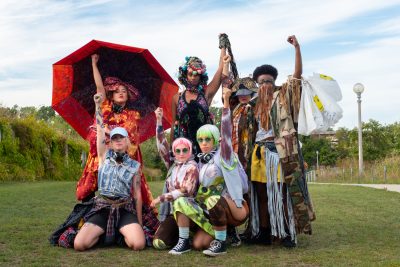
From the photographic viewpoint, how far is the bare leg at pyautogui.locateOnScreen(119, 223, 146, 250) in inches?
203

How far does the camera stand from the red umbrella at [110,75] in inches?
238

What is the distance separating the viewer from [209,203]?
16.4 feet

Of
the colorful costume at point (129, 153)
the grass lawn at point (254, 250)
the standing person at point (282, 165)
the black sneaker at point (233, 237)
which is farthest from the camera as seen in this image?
the colorful costume at point (129, 153)

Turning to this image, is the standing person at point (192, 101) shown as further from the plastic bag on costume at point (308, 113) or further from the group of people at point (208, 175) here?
the plastic bag on costume at point (308, 113)

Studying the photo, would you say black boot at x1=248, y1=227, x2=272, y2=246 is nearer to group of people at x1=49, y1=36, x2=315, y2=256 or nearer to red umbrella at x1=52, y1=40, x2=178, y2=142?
group of people at x1=49, y1=36, x2=315, y2=256

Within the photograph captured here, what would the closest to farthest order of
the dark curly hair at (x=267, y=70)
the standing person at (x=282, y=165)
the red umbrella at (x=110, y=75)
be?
1. the standing person at (x=282, y=165)
2. the dark curly hair at (x=267, y=70)
3. the red umbrella at (x=110, y=75)

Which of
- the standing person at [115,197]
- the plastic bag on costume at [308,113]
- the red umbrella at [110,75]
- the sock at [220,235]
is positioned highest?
the red umbrella at [110,75]

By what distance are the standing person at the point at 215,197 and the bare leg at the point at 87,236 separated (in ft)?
2.68

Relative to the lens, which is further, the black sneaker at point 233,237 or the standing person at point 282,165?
the black sneaker at point 233,237

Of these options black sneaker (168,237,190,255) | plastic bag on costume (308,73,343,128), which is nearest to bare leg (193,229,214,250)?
black sneaker (168,237,190,255)

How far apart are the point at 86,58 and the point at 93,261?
244 centimetres

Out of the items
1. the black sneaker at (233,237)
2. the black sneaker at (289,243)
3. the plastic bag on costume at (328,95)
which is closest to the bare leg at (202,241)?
the black sneaker at (233,237)

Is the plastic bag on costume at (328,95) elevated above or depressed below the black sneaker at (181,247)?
above

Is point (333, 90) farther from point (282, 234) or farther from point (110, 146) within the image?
point (110, 146)
